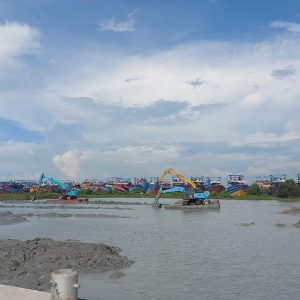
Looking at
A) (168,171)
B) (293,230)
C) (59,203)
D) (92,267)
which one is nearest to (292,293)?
(92,267)

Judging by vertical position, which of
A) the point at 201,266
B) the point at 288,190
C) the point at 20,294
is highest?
the point at 288,190

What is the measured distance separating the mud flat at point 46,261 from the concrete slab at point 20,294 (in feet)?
19.7

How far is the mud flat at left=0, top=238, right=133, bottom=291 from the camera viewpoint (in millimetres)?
15102

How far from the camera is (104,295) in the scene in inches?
546

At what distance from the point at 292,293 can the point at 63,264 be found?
27.6ft

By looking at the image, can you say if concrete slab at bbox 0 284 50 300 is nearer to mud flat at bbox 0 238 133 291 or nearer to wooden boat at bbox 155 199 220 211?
mud flat at bbox 0 238 133 291

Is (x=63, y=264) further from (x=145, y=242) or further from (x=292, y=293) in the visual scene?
(x=145, y=242)

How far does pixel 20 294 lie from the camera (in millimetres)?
7762

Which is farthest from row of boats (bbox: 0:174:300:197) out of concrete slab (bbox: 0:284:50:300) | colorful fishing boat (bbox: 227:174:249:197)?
concrete slab (bbox: 0:284:50:300)

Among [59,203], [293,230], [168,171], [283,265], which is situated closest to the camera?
[283,265]

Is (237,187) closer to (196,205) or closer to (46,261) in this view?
(196,205)

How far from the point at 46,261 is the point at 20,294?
9.95 m

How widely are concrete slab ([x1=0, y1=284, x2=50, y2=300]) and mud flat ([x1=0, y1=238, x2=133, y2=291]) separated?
6.01 meters

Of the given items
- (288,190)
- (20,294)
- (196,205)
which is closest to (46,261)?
(20,294)
